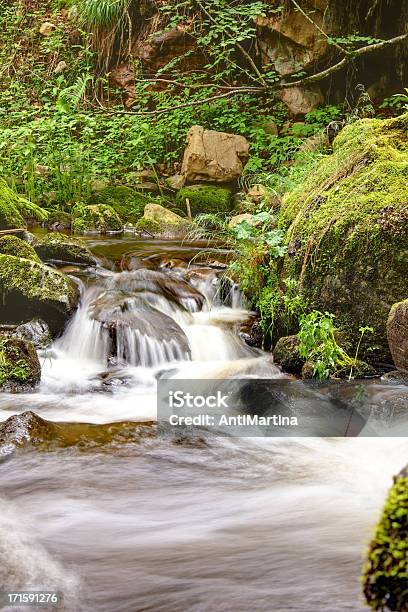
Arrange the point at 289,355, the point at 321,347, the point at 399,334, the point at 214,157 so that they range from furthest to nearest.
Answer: the point at 214,157
the point at 289,355
the point at 321,347
the point at 399,334

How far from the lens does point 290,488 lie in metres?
3.43

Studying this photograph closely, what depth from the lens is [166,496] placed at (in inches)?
132

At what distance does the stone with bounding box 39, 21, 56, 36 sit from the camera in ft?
50.7

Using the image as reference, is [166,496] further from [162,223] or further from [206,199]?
[206,199]

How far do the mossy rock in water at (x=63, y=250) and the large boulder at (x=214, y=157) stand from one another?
15.8 ft

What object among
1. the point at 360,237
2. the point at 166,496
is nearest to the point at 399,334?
the point at 360,237

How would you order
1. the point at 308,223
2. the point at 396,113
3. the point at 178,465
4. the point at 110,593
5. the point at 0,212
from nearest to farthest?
the point at 110,593 → the point at 178,465 → the point at 308,223 → the point at 0,212 → the point at 396,113

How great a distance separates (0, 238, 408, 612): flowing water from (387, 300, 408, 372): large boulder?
1.08ft

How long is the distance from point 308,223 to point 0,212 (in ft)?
15.9

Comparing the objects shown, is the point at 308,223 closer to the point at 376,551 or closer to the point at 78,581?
the point at 78,581

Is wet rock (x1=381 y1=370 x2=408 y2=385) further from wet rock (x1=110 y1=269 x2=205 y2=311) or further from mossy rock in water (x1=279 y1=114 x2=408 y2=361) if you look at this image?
wet rock (x1=110 y1=269 x2=205 y2=311)

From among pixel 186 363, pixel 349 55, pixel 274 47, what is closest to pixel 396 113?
pixel 349 55

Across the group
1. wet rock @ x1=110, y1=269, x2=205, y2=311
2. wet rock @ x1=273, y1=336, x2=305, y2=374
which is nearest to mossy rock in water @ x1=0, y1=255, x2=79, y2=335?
wet rock @ x1=110, y1=269, x2=205, y2=311

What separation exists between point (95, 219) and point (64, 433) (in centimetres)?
694
